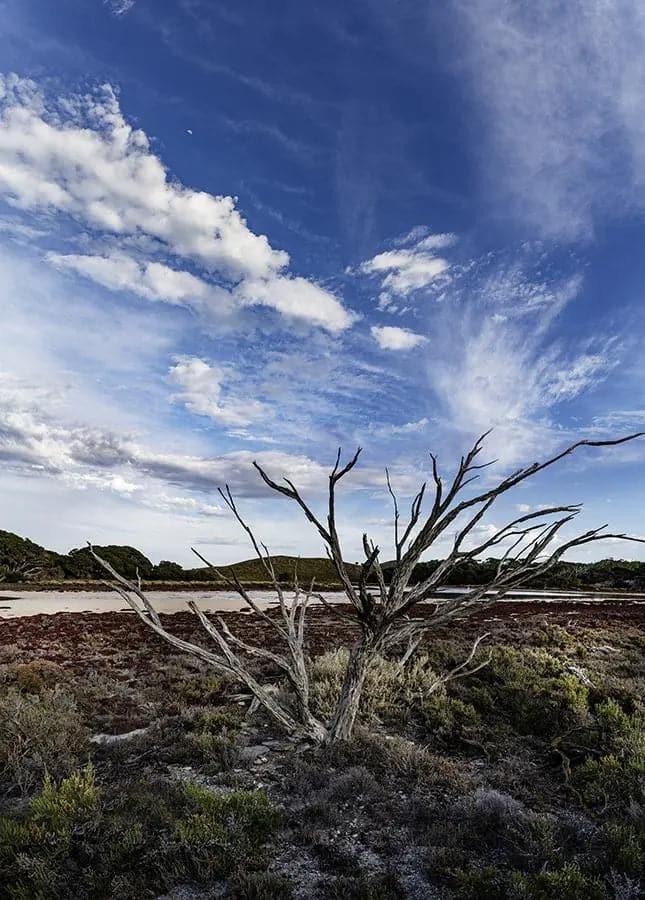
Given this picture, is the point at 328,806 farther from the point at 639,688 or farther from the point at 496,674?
the point at 639,688

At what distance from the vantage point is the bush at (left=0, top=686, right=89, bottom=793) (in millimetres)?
6508

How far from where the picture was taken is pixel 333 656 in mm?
12148

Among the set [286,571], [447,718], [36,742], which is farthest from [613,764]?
[286,571]

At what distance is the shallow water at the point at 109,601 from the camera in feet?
96.7

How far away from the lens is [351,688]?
7.29 m

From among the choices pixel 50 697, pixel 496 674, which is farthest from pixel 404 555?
pixel 50 697

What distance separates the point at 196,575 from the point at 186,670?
156 feet

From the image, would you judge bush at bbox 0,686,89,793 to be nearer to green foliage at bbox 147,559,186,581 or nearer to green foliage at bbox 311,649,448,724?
green foliage at bbox 311,649,448,724

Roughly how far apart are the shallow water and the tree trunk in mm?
23195

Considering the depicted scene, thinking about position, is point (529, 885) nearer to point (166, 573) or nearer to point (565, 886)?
point (565, 886)

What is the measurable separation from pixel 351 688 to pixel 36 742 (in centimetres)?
420

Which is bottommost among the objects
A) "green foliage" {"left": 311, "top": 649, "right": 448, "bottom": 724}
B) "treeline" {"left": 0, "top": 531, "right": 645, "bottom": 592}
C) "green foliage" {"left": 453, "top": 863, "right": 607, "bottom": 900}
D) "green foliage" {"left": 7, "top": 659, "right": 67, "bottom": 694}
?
"green foliage" {"left": 7, "top": 659, "right": 67, "bottom": 694}

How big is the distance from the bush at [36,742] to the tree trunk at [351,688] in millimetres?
3289

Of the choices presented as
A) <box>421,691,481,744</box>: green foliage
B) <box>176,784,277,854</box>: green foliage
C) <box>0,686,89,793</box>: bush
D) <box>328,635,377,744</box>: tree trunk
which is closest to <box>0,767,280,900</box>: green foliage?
<box>176,784,277,854</box>: green foliage
